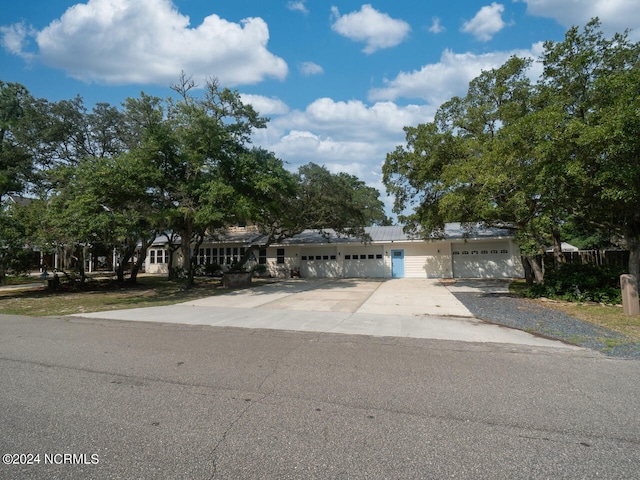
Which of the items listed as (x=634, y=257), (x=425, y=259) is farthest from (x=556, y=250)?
(x=425, y=259)

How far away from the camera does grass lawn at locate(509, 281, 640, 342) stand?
24.8ft

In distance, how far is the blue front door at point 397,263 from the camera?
23875mm

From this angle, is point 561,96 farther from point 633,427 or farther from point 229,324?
point 229,324

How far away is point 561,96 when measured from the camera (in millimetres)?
11680

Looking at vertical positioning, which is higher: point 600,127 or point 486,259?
point 600,127

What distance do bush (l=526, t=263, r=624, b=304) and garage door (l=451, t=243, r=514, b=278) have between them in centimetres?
869

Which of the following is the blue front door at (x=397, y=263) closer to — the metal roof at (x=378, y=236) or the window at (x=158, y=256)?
the metal roof at (x=378, y=236)

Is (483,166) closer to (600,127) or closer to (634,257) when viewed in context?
(600,127)

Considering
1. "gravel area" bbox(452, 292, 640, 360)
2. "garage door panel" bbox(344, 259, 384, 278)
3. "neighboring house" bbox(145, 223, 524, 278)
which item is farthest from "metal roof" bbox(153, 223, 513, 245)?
"gravel area" bbox(452, 292, 640, 360)

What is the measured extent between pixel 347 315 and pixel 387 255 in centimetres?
1483

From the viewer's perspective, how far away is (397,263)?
24.0m

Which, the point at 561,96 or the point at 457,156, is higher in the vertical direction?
the point at 561,96

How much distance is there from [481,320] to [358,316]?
3.14 meters

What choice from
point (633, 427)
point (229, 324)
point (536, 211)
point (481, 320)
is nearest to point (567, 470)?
point (633, 427)
